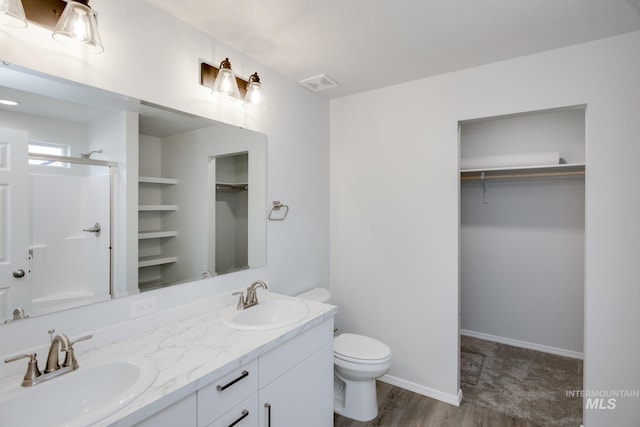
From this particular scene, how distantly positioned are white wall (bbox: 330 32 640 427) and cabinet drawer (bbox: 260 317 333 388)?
1.01 meters

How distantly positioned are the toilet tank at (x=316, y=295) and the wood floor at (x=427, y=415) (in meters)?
0.82

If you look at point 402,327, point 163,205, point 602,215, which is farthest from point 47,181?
point 602,215

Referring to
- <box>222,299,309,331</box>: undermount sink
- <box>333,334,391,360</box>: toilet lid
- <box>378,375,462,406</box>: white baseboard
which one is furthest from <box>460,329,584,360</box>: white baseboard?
<box>222,299,309,331</box>: undermount sink

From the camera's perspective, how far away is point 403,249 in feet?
8.54

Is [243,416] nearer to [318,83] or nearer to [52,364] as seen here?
[52,364]

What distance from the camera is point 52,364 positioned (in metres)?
1.12

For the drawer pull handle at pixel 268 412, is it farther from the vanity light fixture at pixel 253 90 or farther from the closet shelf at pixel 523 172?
the closet shelf at pixel 523 172

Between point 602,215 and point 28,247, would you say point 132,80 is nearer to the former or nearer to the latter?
A: point 28,247

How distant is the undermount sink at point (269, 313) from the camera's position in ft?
5.83

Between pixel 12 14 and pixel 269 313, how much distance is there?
5.66ft

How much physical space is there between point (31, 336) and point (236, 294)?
97 centimetres

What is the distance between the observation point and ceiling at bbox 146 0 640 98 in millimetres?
1597

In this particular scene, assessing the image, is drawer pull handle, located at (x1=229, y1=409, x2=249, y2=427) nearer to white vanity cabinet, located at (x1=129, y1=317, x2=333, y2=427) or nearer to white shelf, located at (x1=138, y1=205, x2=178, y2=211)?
white vanity cabinet, located at (x1=129, y1=317, x2=333, y2=427)

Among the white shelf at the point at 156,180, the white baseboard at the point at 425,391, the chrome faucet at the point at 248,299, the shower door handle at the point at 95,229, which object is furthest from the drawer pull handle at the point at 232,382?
the white baseboard at the point at 425,391
